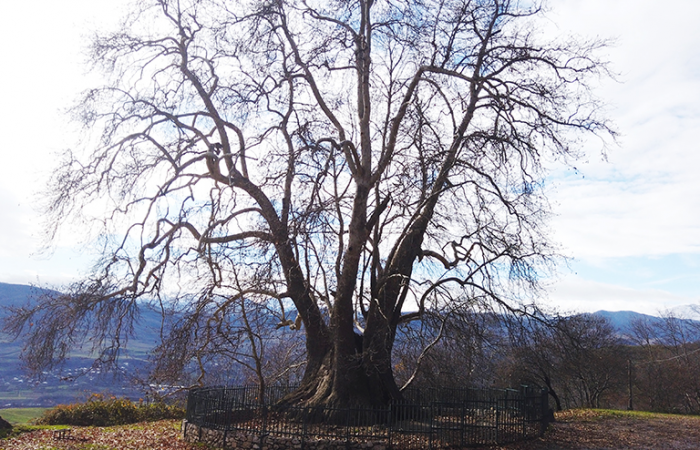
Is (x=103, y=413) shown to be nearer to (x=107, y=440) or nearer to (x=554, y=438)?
(x=107, y=440)

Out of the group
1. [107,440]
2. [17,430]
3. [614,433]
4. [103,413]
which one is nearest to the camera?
[107,440]

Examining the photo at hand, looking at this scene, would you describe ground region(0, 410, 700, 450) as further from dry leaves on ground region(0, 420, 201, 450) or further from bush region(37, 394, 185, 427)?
bush region(37, 394, 185, 427)

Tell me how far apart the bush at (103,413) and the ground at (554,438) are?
195 cm

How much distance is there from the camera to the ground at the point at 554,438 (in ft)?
40.2

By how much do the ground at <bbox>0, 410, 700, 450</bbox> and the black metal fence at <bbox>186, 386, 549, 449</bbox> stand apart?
52cm

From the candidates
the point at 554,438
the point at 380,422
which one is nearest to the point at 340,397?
the point at 380,422

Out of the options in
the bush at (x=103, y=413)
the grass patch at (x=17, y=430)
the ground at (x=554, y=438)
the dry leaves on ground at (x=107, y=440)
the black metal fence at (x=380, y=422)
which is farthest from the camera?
the bush at (x=103, y=413)

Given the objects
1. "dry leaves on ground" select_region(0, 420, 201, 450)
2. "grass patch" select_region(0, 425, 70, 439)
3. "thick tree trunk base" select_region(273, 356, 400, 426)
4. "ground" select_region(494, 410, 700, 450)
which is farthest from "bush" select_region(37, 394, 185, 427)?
"ground" select_region(494, 410, 700, 450)

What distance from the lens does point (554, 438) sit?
14.4m

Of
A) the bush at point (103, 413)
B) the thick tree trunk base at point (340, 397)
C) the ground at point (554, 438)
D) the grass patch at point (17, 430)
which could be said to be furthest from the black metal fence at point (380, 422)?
the bush at point (103, 413)

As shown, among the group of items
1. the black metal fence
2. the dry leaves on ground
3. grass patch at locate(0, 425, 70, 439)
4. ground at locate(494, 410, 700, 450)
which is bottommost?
grass patch at locate(0, 425, 70, 439)

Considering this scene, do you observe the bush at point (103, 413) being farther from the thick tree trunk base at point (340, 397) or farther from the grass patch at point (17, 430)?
the thick tree trunk base at point (340, 397)

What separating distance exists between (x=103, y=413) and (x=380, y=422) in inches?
438

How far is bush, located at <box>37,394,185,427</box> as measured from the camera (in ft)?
57.5
